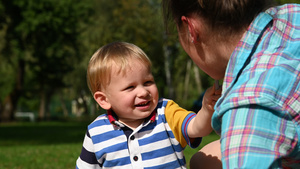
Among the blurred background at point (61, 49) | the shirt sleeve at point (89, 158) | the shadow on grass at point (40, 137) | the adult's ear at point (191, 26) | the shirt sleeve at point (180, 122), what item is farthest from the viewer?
the shadow on grass at point (40, 137)

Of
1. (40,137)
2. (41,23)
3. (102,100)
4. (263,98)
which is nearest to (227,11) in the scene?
(263,98)

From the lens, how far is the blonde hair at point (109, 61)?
2.62m

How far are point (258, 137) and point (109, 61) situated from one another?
1.46 m

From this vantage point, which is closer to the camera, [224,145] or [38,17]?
[224,145]

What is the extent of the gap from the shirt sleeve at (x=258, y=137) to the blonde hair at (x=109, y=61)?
1.27 meters

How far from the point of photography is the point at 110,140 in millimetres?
2625

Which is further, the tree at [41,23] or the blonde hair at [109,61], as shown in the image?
the tree at [41,23]

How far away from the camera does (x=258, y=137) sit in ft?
4.56

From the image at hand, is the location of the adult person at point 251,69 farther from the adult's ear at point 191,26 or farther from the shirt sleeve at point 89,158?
the shirt sleeve at point 89,158

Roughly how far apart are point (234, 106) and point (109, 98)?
139 cm

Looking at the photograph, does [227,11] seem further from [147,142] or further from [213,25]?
[147,142]

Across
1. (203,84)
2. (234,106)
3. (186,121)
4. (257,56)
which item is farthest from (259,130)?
(203,84)

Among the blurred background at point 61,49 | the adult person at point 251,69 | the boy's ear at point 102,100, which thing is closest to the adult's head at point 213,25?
the adult person at point 251,69

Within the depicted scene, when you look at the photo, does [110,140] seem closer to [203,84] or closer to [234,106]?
[234,106]
